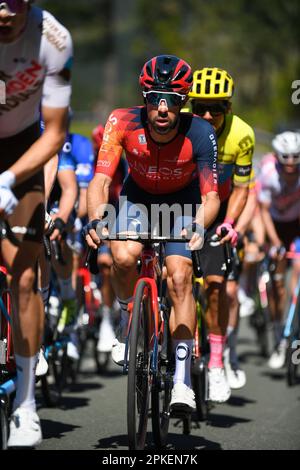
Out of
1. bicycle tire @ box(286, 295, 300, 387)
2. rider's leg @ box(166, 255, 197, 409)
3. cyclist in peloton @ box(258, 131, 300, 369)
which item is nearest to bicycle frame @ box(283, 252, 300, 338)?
bicycle tire @ box(286, 295, 300, 387)

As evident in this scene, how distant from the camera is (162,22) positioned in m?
71.8

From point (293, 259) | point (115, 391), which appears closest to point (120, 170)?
point (293, 259)

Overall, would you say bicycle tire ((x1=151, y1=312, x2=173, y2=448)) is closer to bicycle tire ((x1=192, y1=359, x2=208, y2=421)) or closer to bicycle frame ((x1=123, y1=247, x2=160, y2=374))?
bicycle frame ((x1=123, y1=247, x2=160, y2=374))

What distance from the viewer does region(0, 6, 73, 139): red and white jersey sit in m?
5.86

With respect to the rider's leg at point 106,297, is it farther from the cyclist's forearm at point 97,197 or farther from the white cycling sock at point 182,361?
the cyclist's forearm at point 97,197

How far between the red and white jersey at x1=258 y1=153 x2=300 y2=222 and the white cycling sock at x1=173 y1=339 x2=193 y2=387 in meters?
5.41

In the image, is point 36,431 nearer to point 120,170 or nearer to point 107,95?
point 120,170

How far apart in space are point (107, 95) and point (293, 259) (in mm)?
73415

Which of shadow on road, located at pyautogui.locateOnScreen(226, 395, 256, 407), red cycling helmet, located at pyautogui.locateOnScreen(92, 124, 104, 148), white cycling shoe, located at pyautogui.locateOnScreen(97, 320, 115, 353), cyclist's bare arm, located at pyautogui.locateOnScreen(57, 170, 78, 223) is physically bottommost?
shadow on road, located at pyautogui.locateOnScreen(226, 395, 256, 407)

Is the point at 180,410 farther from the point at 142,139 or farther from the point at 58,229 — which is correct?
the point at 58,229

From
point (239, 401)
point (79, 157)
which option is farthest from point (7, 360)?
point (79, 157)

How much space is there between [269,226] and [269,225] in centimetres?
1

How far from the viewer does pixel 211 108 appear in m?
9.23

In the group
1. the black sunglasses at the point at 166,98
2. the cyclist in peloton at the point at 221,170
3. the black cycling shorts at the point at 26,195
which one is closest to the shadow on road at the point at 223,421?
the cyclist in peloton at the point at 221,170
